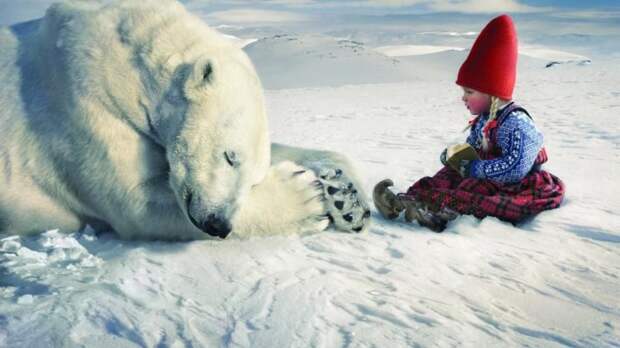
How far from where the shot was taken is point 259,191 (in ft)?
7.91

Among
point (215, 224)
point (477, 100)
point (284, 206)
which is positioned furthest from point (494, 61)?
point (215, 224)

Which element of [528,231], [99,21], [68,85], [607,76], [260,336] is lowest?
[607,76]

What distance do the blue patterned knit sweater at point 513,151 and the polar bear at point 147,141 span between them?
615 mm

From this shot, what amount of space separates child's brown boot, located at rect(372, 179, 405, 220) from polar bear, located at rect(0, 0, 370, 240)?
8.6 inches

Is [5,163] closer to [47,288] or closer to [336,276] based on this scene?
[47,288]

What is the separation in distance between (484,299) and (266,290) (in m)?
0.69

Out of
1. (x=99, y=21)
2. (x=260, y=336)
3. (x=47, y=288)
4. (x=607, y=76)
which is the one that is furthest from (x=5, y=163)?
(x=607, y=76)

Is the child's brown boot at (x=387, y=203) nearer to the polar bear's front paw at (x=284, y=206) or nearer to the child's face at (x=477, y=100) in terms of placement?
the polar bear's front paw at (x=284, y=206)

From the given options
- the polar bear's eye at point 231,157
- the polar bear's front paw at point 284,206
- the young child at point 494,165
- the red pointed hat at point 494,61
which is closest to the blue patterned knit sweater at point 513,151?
the young child at point 494,165

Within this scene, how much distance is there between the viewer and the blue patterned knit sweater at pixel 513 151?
2.59 metres

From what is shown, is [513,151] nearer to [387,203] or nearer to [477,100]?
[477,100]

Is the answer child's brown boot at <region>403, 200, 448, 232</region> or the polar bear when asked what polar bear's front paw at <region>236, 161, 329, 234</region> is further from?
child's brown boot at <region>403, 200, 448, 232</region>

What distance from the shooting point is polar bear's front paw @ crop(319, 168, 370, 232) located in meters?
2.50

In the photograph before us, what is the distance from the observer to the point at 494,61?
271 cm
